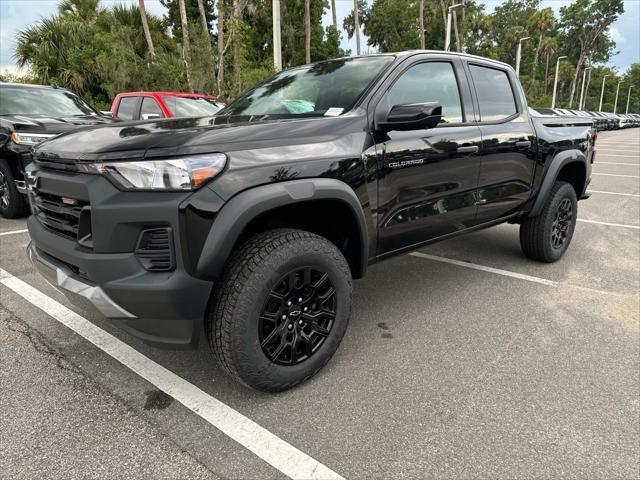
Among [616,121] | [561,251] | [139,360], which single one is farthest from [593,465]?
[616,121]

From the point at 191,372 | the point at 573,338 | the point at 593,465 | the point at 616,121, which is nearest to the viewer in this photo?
the point at 593,465

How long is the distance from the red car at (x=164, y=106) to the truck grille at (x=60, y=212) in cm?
561

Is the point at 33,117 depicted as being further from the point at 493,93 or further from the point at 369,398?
the point at 369,398

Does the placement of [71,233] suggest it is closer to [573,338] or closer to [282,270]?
[282,270]

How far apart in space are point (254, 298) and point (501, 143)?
8.08 ft

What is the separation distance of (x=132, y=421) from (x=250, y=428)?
1.81ft

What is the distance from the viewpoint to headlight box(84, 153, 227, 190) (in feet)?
6.40

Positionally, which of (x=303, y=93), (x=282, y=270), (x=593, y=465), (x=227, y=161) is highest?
(x=303, y=93)

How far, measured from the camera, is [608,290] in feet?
12.8

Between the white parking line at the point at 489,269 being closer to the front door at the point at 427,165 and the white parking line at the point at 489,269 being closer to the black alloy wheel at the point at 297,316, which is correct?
the front door at the point at 427,165

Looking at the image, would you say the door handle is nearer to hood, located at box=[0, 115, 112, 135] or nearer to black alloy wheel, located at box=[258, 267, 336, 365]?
black alloy wheel, located at box=[258, 267, 336, 365]

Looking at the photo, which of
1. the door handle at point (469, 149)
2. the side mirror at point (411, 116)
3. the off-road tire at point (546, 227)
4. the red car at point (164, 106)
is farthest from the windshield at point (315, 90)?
the red car at point (164, 106)

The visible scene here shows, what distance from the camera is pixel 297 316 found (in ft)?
7.76

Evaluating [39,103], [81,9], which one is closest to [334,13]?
[81,9]
